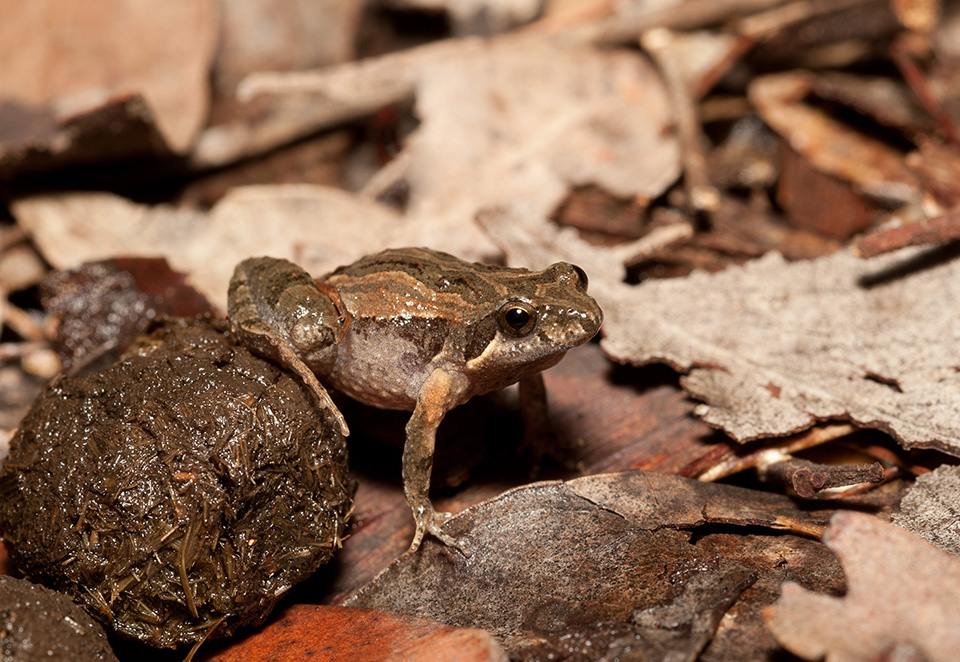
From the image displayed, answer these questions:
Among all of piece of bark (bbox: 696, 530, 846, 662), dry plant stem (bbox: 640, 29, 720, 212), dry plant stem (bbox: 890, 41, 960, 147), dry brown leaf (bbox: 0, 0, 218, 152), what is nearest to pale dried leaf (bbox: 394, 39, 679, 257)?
dry plant stem (bbox: 640, 29, 720, 212)

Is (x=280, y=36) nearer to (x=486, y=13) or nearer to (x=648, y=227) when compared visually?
(x=486, y=13)

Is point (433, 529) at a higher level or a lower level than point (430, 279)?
lower

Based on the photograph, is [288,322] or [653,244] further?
[653,244]

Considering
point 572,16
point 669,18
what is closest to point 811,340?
point 669,18

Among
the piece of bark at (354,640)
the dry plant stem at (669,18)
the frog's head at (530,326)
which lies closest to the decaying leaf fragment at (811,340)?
the frog's head at (530,326)

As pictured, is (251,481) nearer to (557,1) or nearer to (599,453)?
(599,453)

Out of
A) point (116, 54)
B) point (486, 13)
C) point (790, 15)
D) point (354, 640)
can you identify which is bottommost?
point (354, 640)

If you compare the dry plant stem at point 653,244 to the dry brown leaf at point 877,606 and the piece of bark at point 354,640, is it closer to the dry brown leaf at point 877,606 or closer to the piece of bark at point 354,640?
the dry brown leaf at point 877,606
